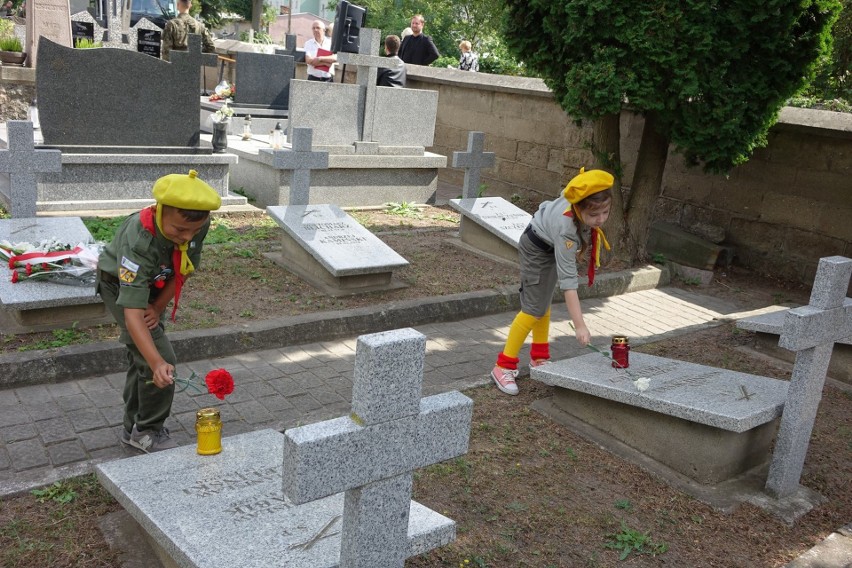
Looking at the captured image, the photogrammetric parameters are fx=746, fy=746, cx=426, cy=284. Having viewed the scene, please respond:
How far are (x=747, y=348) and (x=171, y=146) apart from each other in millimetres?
6438

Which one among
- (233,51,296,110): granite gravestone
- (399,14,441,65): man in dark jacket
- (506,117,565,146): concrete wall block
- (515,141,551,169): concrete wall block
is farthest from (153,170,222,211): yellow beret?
(399,14,441,65): man in dark jacket

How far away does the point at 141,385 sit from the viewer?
12.0 ft

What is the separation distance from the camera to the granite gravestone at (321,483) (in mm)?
1996

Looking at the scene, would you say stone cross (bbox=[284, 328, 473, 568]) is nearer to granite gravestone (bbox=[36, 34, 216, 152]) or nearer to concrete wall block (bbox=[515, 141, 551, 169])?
granite gravestone (bbox=[36, 34, 216, 152])

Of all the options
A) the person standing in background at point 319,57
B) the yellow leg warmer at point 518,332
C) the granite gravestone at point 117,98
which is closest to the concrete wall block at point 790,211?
the yellow leg warmer at point 518,332

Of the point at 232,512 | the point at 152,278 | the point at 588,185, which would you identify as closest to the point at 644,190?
the point at 588,185

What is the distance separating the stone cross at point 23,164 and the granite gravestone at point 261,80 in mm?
6491

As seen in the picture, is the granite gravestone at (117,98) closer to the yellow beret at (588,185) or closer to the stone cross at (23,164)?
the stone cross at (23,164)

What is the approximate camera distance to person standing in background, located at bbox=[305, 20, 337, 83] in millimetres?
11930

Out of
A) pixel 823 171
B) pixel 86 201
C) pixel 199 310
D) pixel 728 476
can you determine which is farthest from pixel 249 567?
pixel 823 171

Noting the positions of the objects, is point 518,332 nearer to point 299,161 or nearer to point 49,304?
point 299,161

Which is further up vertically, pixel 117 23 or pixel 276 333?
pixel 117 23

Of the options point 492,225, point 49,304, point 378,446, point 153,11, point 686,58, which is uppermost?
point 153,11

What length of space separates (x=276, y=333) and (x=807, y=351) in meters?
3.44
